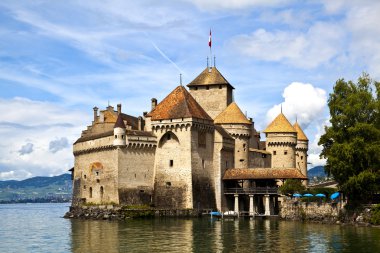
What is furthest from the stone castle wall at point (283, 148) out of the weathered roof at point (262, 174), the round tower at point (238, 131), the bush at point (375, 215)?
the bush at point (375, 215)

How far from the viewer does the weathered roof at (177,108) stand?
235ft

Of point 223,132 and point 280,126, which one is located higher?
point 280,126

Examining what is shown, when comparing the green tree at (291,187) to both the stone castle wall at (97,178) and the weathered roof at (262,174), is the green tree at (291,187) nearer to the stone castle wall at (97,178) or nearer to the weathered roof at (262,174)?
the weathered roof at (262,174)

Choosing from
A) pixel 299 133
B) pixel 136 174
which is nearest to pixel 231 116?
pixel 136 174

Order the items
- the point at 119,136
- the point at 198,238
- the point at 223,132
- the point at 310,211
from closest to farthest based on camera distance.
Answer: the point at 198,238 < the point at 310,211 < the point at 119,136 < the point at 223,132

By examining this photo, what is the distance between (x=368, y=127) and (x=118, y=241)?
2468 cm

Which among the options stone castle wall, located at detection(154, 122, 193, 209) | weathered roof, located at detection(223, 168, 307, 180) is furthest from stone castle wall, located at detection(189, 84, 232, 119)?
stone castle wall, located at detection(154, 122, 193, 209)

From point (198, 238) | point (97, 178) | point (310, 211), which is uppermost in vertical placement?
point (97, 178)

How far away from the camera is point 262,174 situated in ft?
237

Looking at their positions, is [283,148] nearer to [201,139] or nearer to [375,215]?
[201,139]

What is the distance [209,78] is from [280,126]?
1195 cm

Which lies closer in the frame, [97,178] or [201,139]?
[201,139]

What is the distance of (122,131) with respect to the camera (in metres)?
70.5

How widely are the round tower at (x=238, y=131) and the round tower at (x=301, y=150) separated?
1594 centimetres
